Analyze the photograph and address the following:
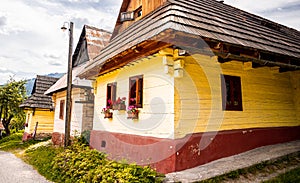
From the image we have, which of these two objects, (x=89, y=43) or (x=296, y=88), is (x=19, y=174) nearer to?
(x=89, y=43)

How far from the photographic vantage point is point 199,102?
17.9 ft

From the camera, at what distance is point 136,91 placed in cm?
639

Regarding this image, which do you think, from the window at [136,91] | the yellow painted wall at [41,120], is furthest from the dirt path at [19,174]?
the yellow painted wall at [41,120]

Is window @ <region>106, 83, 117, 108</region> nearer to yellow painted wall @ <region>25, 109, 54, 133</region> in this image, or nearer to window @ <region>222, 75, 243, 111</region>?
window @ <region>222, 75, 243, 111</region>

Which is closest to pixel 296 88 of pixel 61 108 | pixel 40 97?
pixel 61 108

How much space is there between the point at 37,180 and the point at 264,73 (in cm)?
749

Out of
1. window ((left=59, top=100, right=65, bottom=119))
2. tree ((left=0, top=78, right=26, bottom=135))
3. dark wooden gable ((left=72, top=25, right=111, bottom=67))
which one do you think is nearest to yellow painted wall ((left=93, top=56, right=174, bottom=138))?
dark wooden gable ((left=72, top=25, right=111, bottom=67))

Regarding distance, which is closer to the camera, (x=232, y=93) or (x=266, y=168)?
(x=266, y=168)

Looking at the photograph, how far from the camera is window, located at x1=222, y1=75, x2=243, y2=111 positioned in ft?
19.6

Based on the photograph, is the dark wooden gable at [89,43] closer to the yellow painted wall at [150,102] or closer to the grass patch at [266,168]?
the yellow painted wall at [150,102]

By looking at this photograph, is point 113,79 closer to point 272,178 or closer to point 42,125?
point 272,178

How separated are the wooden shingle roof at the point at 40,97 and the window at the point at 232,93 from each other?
14371mm

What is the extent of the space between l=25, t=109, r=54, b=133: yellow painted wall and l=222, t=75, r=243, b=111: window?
1518cm

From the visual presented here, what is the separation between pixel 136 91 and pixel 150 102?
0.77 metres
